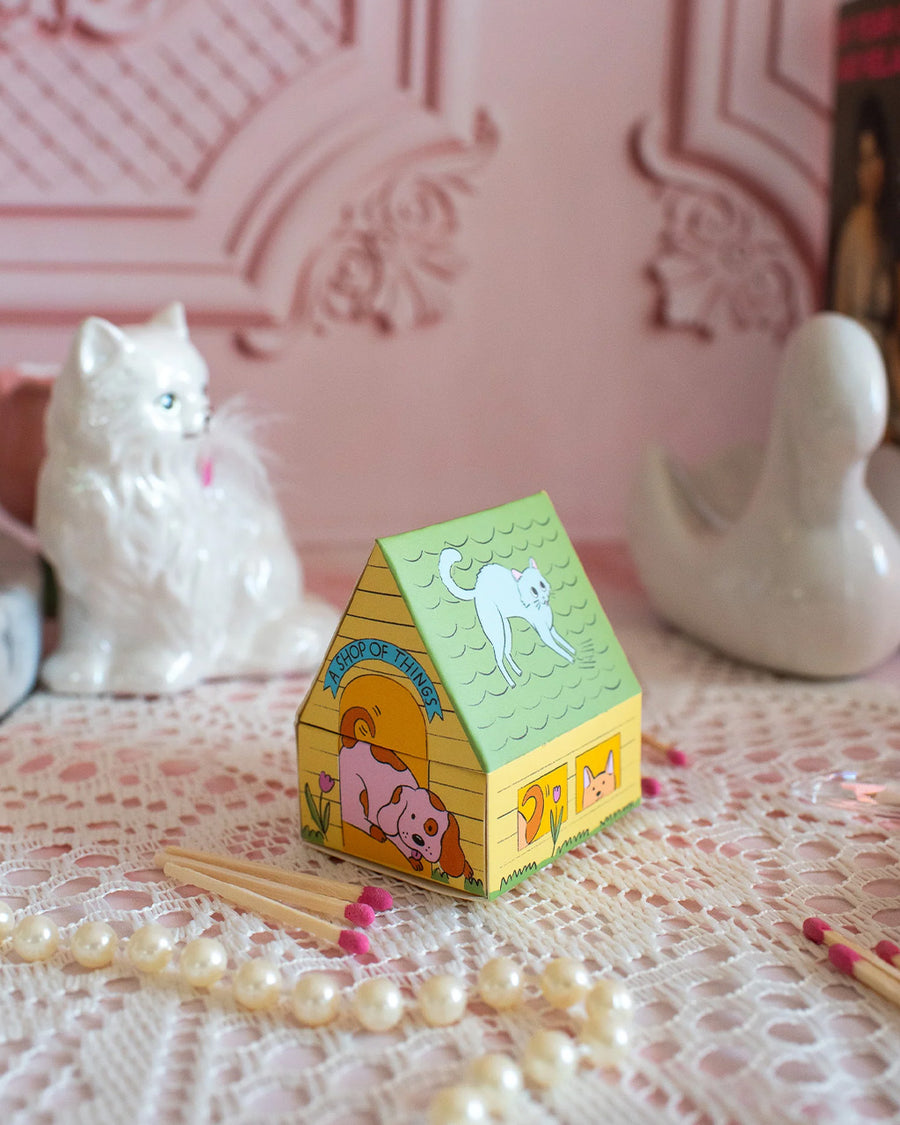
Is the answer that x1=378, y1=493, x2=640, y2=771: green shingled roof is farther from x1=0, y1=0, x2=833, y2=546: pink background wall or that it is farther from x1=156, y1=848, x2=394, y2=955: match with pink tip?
x1=0, y1=0, x2=833, y2=546: pink background wall

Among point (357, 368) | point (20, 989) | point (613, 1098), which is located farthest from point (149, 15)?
point (613, 1098)

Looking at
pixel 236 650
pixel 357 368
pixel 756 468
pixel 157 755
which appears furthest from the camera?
pixel 357 368

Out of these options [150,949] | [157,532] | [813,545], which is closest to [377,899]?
[150,949]

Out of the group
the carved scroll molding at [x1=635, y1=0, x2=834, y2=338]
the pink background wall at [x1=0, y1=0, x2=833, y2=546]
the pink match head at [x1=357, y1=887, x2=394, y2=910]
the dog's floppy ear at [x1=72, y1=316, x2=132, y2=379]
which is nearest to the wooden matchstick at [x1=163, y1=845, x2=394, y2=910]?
the pink match head at [x1=357, y1=887, x2=394, y2=910]

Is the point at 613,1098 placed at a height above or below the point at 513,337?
below

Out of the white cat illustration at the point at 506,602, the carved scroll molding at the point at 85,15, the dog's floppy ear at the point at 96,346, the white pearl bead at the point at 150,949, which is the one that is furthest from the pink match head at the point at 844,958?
the carved scroll molding at the point at 85,15

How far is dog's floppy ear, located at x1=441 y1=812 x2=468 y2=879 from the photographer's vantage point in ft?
2.11

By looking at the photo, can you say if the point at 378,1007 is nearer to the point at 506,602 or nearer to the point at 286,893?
the point at 286,893

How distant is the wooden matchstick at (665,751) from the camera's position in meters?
0.84

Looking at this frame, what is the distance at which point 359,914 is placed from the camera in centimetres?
62

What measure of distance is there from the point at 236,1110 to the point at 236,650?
1.81ft

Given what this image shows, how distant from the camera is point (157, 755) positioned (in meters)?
0.86

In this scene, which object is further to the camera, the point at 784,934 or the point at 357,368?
the point at 357,368

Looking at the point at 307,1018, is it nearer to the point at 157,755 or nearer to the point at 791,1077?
the point at 791,1077
